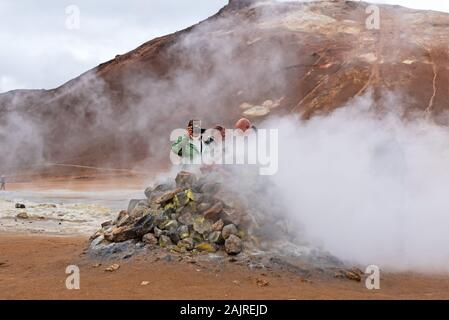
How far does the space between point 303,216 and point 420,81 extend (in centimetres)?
2377

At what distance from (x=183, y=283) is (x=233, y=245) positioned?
892 mm

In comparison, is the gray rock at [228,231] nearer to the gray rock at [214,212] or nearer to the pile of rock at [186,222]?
the pile of rock at [186,222]

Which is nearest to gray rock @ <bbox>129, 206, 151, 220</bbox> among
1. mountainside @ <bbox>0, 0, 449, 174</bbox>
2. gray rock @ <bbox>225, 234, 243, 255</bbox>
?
gray rock @ <bbox>225, 234, 243, 255</bbox>

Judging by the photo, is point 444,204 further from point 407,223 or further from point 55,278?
point 55,278

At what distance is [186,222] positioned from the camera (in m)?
6.45

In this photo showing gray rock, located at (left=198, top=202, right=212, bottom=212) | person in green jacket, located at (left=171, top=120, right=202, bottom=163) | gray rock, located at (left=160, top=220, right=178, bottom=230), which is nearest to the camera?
gray rock, located at (left=160, top=220, right=178, bottom=230)

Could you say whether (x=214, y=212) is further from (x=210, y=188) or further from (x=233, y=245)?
(x=233, y=245)

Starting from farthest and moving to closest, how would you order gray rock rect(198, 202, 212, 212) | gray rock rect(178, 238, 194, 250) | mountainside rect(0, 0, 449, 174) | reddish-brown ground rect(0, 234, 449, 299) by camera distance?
mountainside rect(0, 0, 449, 174)
gray rock rect(198, 202, 212, 212)
gray rock rect(178, 238, 194, 250)
reddish-brown ground rect(0, 234, 449, 299)

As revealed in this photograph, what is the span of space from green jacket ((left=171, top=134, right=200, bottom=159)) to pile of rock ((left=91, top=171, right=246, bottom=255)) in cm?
56

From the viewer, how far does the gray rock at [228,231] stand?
20.3 feet

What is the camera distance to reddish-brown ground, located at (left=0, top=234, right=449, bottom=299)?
4.96 metres

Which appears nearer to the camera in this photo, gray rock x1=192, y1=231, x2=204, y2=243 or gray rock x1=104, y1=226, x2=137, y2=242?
gray rock x1=192, y1=231, x2=204, y2=243

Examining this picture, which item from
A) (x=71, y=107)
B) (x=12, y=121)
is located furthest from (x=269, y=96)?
(x=12, y=121)

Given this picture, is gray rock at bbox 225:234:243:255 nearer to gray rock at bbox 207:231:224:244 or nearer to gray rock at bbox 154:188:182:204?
gray rock at bbox 207:231:224:244
